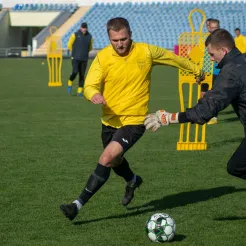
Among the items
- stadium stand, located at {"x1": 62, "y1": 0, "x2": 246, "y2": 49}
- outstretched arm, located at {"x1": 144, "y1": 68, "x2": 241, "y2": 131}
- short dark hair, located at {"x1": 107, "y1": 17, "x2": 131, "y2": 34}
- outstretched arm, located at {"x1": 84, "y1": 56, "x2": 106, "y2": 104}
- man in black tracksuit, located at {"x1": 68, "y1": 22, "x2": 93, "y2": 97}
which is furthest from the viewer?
stadium stand, located at {"x1": 62, "y1": 0, "x2": 246, "y2": 49}

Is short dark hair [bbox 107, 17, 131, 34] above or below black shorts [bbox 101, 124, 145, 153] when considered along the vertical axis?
above

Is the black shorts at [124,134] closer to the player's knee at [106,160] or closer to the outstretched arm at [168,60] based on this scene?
the player's knee at [106,160]

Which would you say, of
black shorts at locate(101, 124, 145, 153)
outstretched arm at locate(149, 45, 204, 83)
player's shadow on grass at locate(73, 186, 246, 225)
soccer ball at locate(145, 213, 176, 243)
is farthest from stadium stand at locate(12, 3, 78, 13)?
soccer ball at locate(145, 213, 176, 243)

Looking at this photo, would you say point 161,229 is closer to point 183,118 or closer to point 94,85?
point 183,118

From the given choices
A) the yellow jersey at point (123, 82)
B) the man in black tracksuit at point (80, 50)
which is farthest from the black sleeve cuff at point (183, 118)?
the man in black tracksuit at point (80, 50)

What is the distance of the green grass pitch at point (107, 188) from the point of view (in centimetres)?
661

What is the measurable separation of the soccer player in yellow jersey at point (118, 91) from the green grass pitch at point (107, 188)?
0.49 meters

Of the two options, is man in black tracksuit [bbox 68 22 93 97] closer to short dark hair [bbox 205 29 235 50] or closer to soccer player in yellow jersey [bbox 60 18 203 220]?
soccer player in yellow jersey [bbox 60 18 203 220]

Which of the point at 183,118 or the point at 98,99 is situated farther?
the point at 98,99

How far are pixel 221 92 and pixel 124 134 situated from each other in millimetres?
1301

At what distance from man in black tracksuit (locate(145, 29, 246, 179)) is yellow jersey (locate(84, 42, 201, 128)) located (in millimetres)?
890

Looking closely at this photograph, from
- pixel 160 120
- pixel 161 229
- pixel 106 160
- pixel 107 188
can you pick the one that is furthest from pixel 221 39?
pixel 107 188

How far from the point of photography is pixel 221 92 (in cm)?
620

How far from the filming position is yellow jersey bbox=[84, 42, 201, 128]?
7.16 metres
